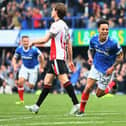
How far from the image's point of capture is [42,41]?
12766 mm

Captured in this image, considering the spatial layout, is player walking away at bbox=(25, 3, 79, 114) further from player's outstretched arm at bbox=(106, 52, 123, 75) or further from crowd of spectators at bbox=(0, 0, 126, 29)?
crowd of spectators at bbox=(0, 0, 126, 29)

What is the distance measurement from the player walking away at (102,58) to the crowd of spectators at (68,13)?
614 inches

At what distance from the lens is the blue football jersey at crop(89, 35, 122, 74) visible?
1357 cm

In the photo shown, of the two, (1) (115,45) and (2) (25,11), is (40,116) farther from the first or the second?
(2) (25,11)

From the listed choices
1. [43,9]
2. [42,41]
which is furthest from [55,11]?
[43,9]

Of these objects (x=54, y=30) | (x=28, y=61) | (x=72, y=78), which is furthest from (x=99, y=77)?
(x=72, y=78)

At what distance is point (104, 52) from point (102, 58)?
18cm

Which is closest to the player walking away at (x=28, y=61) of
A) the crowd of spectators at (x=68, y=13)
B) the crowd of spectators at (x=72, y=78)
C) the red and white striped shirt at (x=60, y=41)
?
the crowd of spectators at (x=72, y=78)

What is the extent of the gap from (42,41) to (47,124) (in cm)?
215

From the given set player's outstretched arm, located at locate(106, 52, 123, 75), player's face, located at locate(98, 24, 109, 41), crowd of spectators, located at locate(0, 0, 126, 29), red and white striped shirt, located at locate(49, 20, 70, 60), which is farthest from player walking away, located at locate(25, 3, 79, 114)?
crowd of spectators, located at locate(0, 0, 126, 29)

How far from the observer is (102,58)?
13.8 m

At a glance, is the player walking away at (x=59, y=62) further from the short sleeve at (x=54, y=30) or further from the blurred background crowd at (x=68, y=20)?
the blurred background crowd at (x=68, y=20)

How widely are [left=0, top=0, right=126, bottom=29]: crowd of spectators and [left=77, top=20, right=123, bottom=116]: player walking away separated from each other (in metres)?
15.6

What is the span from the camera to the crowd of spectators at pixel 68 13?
29.7 m
